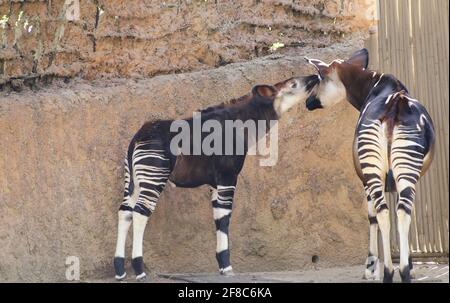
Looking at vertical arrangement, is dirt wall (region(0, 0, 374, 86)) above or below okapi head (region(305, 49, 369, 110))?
above

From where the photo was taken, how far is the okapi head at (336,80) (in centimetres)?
632

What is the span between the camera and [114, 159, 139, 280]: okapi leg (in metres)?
6.21

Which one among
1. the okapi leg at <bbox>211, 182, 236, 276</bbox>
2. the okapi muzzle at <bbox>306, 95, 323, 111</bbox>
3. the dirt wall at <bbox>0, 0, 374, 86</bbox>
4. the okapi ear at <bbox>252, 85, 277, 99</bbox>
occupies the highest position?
the dirt wall at <bbox>0, 0, 374, 86</bbox>

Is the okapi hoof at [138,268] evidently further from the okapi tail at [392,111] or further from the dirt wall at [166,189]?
the okapi tail at [392,111]

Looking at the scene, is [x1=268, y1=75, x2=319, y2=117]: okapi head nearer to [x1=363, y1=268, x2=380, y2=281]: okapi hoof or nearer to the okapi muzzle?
the okapi muzzle

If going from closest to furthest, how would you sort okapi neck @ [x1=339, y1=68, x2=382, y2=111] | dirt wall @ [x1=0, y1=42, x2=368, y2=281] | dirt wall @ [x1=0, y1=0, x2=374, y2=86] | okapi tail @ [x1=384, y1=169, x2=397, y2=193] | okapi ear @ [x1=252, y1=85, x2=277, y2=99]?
okapi tail @ [x1=384, y1=169, x2=397, y2=193], okapi neck @ [x1=339, y1=68, x2=382, y2=111], dirt wall @ [x1=0, y1=42, x2=368, y2=281], okapi ear @ [x1=252, y1=85, x2=277, y2=99], dirt wall @ [x1=0, y1=0, x2=374, y2=86]

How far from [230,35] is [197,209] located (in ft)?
6.33

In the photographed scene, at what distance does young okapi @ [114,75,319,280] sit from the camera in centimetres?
616

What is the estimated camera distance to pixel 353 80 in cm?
630

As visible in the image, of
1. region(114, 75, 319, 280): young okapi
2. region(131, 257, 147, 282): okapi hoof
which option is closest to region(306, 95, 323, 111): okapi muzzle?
region(114, 75, 319, 280): young okapi

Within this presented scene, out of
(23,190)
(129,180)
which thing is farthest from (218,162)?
(23,190)

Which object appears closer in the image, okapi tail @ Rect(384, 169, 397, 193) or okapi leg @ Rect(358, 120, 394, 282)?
okapi leg @ Rect(358, 120, 394, 282)

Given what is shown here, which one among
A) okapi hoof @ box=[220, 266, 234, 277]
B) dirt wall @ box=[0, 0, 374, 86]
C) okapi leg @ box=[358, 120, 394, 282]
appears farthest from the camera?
dirt wall @ box=[0, 0, 374, 86]

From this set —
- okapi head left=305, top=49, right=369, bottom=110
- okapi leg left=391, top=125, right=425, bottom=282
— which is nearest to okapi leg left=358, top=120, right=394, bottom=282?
okapi leg left=391, top=125, right=425, bottom=282
